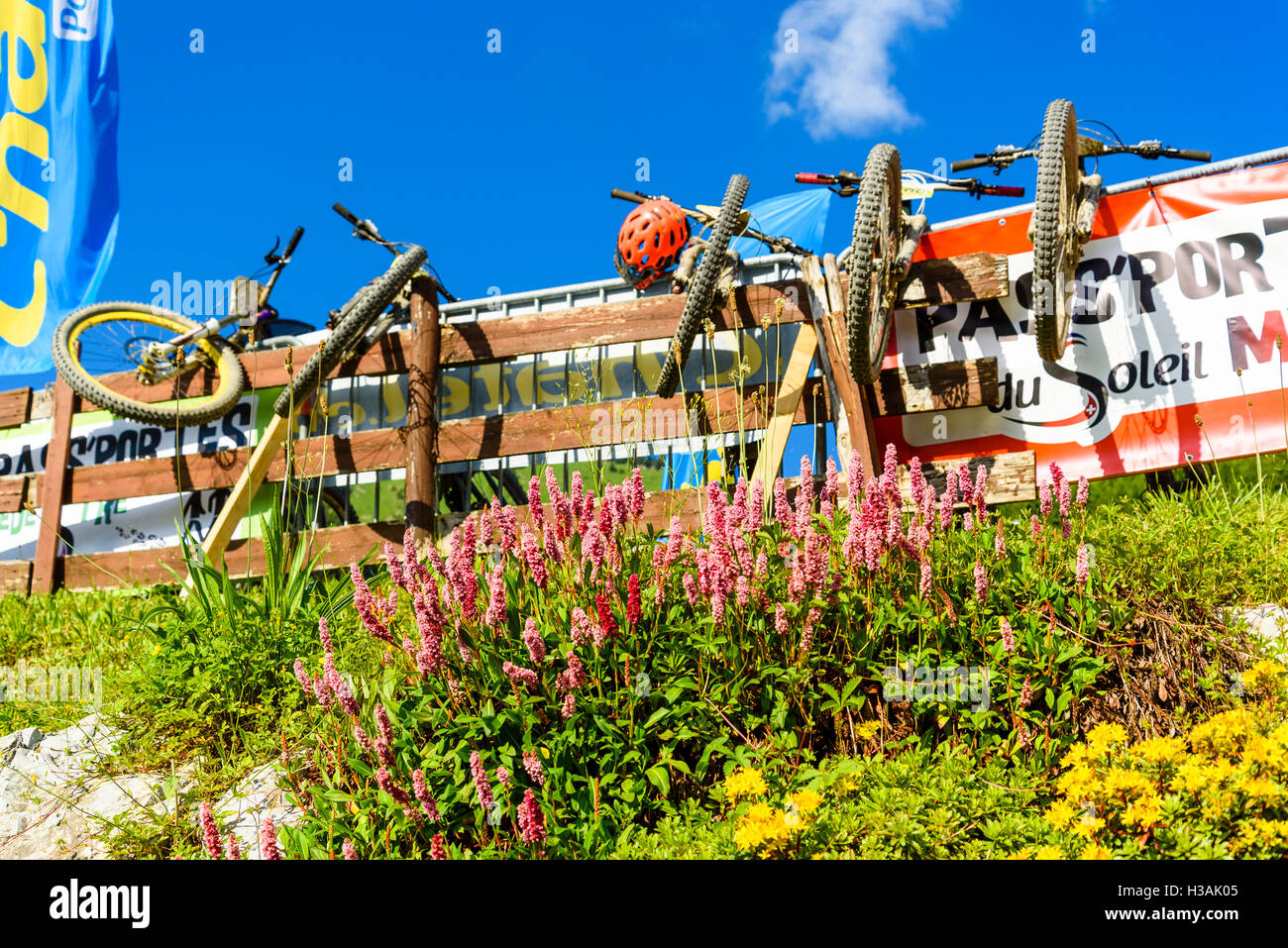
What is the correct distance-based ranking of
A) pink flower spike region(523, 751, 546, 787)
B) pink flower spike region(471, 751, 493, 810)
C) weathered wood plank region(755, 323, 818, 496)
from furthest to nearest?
weathered wood plank region(755, 323, 818, 496) → pink flower spike region(523, 751, 546, 787) → pink flower spike region(471, 751, 493, 810)

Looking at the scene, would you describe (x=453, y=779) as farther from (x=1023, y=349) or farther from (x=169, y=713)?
(x=1023, y=349)

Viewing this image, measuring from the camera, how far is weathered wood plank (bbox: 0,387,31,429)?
949 cm

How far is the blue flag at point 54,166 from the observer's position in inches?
343

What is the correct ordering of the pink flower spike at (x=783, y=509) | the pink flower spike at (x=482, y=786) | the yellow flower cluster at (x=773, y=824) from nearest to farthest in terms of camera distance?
the yellow flower cluster at (x=773, y=824) < the pink flower spike at (x=482, y=786) < the pink flower spike at (x=783, y=509)

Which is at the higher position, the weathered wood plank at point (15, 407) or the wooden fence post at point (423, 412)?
the weathered wood plank at point (15, 407)

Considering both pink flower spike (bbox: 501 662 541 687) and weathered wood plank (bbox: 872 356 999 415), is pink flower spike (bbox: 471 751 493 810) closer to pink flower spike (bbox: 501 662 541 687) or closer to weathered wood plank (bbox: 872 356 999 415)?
pink flower spike (bbox: 501 662 541 687)

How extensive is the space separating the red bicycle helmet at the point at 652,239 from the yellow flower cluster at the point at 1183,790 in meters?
5.13

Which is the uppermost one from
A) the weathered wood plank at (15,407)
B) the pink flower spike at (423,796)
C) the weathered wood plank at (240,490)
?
the weathered wood plank at (15,407)

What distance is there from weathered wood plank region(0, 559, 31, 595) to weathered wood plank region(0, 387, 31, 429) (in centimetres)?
169

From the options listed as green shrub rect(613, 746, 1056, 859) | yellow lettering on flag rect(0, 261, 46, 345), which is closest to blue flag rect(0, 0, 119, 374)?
yellow lettering on flag rect(0, 261, 46, 345)

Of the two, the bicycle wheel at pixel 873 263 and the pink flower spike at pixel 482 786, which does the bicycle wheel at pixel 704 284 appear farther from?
the pink flower spike at pixel 482 786

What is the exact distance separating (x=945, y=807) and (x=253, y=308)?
7.45m

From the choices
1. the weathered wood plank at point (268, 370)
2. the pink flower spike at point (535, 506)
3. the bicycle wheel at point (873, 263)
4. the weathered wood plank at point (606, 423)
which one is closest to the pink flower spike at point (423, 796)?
the pink flower spike at point (535, 506)

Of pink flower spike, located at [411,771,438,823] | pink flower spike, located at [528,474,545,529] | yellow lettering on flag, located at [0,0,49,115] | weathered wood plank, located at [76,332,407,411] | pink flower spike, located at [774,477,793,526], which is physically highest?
yellow lettering on flag, located at [0,0,49,115]
